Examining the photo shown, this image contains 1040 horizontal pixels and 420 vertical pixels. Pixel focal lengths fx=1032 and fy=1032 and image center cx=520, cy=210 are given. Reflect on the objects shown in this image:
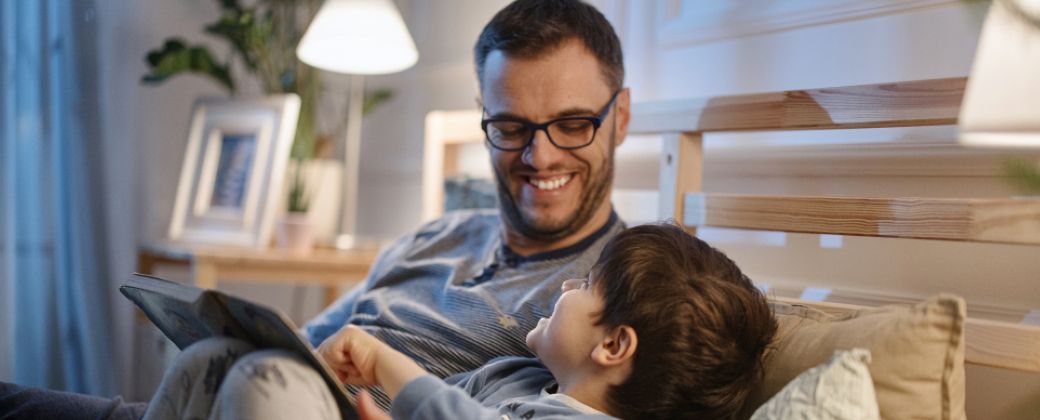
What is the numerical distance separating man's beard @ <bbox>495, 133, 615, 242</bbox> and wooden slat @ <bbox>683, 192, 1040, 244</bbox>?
151 mm

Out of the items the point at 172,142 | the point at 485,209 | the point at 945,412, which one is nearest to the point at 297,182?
the point at 172,142

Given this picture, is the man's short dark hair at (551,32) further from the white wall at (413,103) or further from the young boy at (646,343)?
the white wall at (413,103)

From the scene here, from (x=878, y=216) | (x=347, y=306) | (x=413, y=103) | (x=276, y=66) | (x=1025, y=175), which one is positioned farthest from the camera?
(x=413, y=103)

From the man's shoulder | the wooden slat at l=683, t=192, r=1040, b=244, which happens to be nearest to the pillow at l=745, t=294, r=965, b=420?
the wooden slat at l=683, t=192, r=1040, b=244

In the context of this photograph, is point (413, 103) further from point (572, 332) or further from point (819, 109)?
point (572, 332)

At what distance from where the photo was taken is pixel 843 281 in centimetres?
166

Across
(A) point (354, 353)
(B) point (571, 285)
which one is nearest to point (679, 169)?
(B) point (571, 285)

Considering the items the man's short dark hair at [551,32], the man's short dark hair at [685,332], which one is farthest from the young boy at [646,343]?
the man's short dark hair at [551,32]

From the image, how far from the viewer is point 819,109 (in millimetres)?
1503

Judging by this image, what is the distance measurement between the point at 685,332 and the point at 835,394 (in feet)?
0.70

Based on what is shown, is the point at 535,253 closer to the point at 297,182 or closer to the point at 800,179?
the point at 800,179

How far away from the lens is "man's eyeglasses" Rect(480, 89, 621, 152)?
1.64 meters

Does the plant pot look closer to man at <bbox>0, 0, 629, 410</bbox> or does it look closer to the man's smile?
man at <bbox>0, 0, 629, 410</bbox>

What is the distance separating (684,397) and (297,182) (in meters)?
1.87
